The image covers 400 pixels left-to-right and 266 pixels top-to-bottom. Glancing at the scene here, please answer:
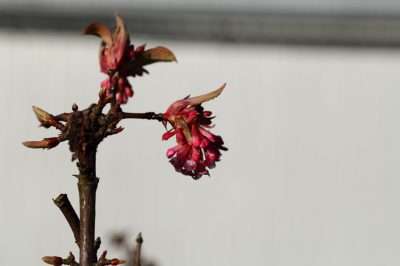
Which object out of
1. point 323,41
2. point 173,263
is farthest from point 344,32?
point 173,263

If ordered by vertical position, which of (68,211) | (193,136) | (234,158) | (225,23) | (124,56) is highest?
(225,23)

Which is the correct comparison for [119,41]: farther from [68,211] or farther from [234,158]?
[234,158]

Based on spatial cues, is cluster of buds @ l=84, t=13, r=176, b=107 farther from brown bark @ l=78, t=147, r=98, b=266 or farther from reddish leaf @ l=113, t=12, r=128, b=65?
brown bark @ l=78, t=147, r=98, b=266

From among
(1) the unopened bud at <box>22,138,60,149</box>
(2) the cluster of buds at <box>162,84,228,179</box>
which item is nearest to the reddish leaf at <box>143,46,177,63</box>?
(2) the cluster of buds at <box>162,84,228,179</box>

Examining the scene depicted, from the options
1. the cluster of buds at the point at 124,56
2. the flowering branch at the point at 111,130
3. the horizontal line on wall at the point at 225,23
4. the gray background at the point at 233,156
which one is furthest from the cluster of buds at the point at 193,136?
the gray background at the point at 233,156

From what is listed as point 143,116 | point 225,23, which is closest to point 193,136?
point 143,116

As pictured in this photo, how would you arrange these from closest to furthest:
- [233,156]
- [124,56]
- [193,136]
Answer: [193,136] < [124,56] < [233,156]

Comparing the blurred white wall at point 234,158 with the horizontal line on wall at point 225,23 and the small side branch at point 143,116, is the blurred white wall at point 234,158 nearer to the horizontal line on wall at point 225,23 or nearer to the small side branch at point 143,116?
the horizontal line on wall at point 225,23
